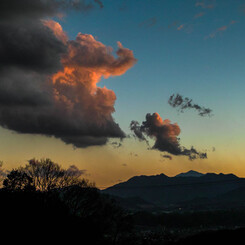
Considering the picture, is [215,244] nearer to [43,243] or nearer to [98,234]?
[98,234]

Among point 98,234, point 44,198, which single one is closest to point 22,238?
point 44,198

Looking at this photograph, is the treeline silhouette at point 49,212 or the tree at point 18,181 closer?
the treeline silhouette at point 49,212

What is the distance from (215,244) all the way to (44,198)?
158 feet

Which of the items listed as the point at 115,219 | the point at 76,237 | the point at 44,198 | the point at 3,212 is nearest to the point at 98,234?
the point at 76,237

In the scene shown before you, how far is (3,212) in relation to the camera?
65.9m

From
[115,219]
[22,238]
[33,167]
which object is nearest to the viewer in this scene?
[22,238]

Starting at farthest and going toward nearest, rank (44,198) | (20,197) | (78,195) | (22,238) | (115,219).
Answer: (115,219) → (78,195) → (44,198) → (20,197) → (22,238)

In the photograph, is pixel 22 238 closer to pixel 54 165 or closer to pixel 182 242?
pixel 54 165

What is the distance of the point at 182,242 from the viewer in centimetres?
8488

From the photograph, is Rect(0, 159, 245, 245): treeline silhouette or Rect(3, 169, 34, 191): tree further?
Rect(3, 169, 34, 191): tree

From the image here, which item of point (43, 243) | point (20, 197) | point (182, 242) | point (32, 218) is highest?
point (20, 197)

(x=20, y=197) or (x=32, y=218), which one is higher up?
(x=20, y=197)

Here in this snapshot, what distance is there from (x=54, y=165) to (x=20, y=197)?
22254 millimetres

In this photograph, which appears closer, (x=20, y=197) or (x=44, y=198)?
(x=20, y=197)
